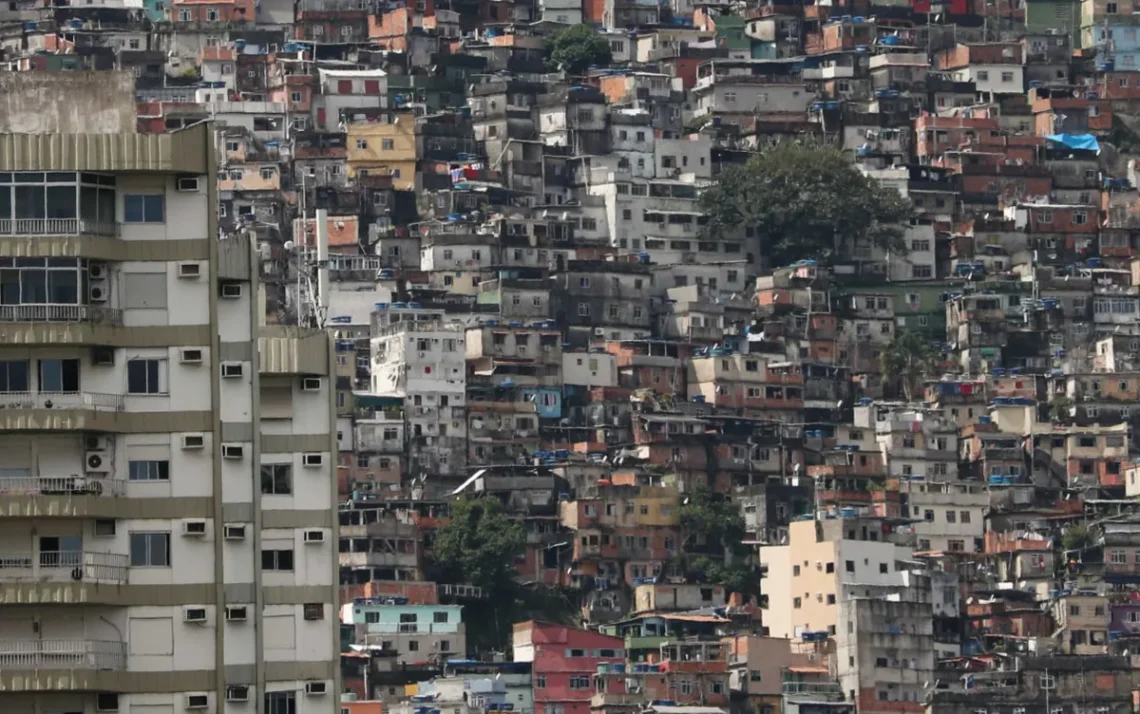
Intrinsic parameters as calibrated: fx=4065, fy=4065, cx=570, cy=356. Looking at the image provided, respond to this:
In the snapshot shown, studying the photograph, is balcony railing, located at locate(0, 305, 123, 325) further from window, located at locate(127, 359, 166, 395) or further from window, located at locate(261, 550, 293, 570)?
window, located at locate(261, 550, 293, 570)

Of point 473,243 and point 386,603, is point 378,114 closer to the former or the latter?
point 473,243

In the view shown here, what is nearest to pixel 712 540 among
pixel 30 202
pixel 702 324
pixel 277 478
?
pixel 702 324

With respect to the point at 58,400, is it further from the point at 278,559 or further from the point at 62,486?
the point at 278,559

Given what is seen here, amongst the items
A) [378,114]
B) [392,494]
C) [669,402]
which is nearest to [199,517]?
[392,494]

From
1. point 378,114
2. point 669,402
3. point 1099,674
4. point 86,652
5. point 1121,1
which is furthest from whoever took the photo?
point 1121,1

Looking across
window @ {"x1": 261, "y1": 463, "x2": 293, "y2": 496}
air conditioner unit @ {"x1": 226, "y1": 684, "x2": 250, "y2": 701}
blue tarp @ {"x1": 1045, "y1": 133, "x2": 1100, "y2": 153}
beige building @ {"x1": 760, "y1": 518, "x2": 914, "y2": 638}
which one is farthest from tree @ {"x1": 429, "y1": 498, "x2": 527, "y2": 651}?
air conditioner unit @ {"x1": 226, "y1": 684, "x2": 250, "y2": 701}

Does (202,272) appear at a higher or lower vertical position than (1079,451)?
higher
